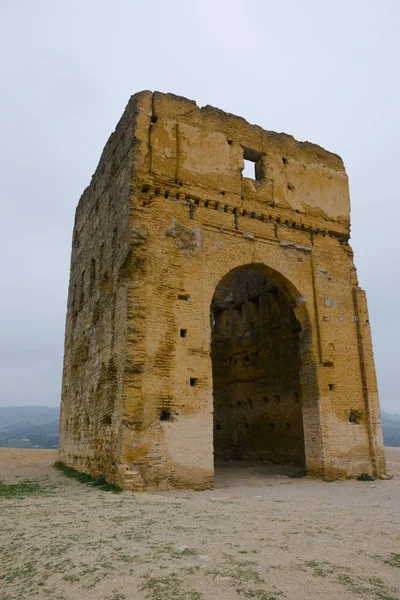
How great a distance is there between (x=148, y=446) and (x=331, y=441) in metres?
4.63

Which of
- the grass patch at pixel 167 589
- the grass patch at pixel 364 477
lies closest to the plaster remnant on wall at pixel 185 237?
the grass patch at pixel 364 477

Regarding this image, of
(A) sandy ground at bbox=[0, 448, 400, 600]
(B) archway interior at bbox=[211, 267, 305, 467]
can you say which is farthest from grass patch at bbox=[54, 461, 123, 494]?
(B) archway interior at bbox=[211, 267, 305, 467]

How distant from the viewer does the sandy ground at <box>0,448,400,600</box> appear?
3594 millimetres

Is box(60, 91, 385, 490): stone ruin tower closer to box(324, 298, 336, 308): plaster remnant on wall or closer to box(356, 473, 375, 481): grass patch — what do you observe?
box(324, 298, 336, 308): plaster remnant on wall

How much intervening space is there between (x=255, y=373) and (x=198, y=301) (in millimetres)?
6201

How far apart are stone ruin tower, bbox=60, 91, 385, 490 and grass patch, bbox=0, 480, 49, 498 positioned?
1.29m

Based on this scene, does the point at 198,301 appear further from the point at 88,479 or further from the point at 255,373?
the point at 255,373

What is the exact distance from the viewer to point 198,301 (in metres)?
10.3

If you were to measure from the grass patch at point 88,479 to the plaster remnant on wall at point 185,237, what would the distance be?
5012mm

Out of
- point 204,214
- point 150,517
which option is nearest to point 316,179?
point 204,214

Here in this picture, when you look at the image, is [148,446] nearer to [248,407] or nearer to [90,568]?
[90,568]

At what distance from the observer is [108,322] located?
10.8 meters

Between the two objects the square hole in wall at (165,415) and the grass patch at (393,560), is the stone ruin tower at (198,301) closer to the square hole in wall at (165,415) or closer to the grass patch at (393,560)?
the square hole in wall at (165,415)

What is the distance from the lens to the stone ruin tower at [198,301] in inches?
368
